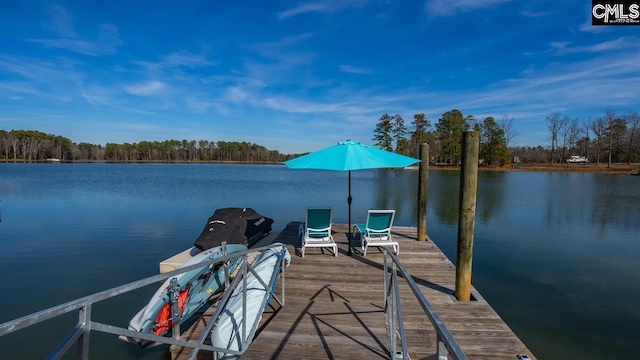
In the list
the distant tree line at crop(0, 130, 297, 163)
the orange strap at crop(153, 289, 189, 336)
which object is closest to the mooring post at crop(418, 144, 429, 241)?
the orange strap at crop(153, 289, 189, 336)

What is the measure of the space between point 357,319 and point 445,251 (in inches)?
293

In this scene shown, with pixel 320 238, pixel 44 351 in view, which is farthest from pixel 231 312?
pixel 44 351

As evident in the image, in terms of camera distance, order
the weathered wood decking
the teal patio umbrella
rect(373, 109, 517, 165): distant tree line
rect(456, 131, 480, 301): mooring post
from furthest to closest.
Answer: rect(373, 109, 517, 165): distant tree line → the teal patio umbrella → rect(456, 131, 480, 301): mooring post → the weathered wood decking

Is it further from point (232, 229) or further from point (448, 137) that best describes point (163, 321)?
point (448, 137)

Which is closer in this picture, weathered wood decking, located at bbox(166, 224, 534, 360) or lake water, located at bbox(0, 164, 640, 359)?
weathered wood decking, located at bbox(166, 224, 534, 360)

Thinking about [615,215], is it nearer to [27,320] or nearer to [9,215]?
[27,320]

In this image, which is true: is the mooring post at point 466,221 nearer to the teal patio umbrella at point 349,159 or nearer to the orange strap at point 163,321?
the teal patio umbrella at point 349,159

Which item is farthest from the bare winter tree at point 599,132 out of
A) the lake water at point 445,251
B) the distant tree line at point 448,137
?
the lake water at point 445,251

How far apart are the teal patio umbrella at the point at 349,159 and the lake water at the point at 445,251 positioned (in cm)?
393

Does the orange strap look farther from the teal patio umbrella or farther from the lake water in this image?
the teal patio umbrella

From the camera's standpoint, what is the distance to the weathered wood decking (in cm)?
328

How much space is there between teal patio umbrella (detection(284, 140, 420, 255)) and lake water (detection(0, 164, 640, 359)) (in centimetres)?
393

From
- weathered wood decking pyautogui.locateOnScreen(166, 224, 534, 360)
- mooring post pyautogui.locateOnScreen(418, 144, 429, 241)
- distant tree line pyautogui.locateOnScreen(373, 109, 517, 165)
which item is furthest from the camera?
distant tree line pyautogui.locateOnScreen(373, 109, 517, 165)

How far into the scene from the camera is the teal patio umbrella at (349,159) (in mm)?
5391
